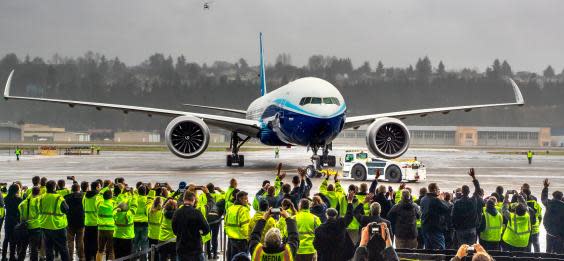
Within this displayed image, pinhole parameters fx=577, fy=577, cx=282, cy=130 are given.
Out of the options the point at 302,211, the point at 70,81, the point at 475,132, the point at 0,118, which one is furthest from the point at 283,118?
A: the point at 0,118

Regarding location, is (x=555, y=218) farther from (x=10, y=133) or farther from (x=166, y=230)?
(x=10, y=133)

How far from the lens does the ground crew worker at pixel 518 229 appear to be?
10.8m

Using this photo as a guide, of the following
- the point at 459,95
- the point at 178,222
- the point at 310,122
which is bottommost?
the point at 178,222

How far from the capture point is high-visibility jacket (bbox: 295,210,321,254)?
9.18m

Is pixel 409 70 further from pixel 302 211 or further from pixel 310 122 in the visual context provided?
pixel 302 211

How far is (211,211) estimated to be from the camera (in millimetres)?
11711

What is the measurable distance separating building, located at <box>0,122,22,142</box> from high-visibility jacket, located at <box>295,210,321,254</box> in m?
131

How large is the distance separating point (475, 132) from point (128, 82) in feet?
268

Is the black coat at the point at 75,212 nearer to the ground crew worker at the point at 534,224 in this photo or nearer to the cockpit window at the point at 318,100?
the ground crew worker at the point at 534,224

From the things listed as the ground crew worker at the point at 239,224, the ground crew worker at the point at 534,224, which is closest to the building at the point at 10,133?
the ground crew worker at the point at 239,224

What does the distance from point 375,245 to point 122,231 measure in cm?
567

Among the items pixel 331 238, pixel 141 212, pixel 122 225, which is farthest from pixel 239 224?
pixel 141 212

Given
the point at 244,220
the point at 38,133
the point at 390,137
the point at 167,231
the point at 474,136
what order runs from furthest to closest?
1. the point at 474,136
2. the point at 38,133
3. the point at 390,137
4. the point at 167,231
5. the point at 244,220

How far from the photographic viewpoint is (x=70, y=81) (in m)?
138
